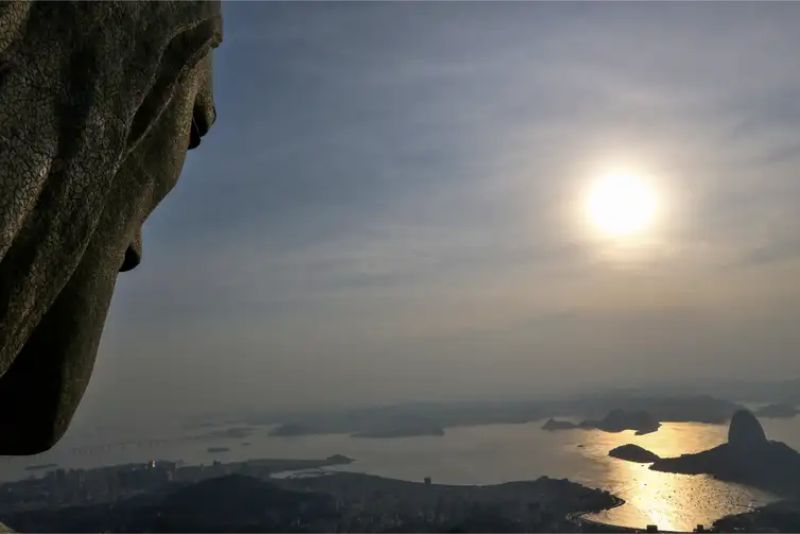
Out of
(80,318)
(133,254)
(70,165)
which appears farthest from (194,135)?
(70,165)

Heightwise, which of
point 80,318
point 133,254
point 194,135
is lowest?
point 80,318

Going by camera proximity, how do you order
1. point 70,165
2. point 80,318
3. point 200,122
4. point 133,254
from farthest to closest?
1. point 200,122
2. point 133,254
3. point 80,318
4. point 70,165

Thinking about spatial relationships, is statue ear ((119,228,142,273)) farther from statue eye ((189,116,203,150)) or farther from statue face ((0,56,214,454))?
statue eye ((189,116,203,150))

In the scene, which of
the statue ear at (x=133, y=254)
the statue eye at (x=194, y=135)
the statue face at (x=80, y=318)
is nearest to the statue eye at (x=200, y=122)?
the statue eye at (x=194, y=135)

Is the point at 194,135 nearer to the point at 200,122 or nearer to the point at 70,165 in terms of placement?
the point at 200,122

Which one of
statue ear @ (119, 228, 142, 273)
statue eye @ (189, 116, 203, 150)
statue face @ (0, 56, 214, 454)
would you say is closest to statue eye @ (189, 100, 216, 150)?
statue eye @ (189, 116, 203, 150)

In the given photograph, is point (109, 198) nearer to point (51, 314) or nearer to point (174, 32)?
point (51, 314)

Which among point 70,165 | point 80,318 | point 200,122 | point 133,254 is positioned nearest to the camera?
point 70,165
